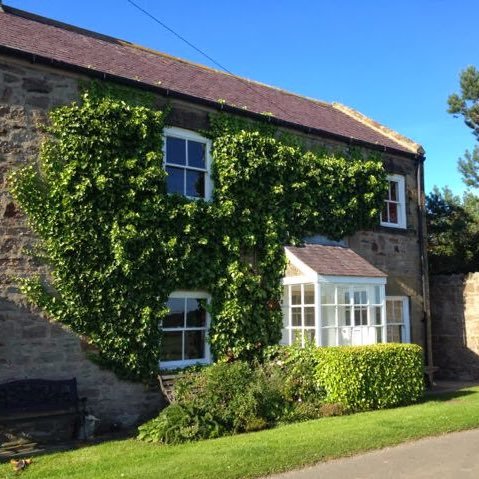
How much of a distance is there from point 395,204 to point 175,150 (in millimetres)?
6818

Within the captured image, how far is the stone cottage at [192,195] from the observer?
933 cm

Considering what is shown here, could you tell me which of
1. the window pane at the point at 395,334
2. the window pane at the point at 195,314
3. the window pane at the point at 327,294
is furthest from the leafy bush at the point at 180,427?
the window pane at the point at 395,334

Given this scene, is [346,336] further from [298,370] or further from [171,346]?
[171,346]

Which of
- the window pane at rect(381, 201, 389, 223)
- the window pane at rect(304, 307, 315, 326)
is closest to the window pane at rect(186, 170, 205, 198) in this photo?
the window pane at rect(304, 307, 315, 326)

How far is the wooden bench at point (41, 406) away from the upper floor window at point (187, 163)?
4.37 m

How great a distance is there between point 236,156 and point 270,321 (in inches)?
142

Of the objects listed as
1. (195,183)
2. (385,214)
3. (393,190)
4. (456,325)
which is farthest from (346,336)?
(456,325)

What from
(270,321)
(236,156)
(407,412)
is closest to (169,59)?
(236,156)

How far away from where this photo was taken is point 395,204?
15.1 meters

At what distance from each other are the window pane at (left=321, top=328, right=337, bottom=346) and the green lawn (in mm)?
2059

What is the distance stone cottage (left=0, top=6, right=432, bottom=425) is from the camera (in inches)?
367

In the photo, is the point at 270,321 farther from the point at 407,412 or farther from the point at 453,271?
the point at 453,271

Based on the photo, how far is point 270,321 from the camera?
11656mm

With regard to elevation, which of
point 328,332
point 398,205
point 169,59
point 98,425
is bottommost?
point 98,425
